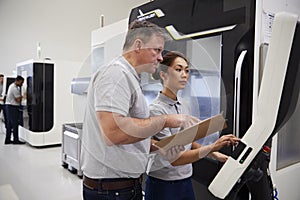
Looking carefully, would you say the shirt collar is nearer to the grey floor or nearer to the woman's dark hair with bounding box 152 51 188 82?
the woman's dark hair with bounding box 152 51 188 82

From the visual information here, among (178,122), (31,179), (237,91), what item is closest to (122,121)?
(178,122)

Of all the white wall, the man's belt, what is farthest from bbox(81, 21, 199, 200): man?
the white wall

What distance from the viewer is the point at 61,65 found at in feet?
15.0

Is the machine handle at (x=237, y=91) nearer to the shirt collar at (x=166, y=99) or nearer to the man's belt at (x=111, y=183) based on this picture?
the shirt collar at (x=166, y=99)

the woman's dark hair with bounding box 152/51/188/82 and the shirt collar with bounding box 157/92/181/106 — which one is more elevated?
the woman's dark hair with bounding box 152/51/188/82

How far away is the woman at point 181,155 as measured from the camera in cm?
116

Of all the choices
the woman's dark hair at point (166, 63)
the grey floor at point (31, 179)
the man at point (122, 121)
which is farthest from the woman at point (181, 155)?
the grey floor at point (31, 179)

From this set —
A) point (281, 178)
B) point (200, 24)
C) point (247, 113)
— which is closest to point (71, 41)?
point (200, 24)

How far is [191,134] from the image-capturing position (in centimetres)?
102

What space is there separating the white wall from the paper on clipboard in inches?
60.9

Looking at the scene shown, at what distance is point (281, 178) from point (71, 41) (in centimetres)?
225

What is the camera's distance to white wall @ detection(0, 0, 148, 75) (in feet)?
6.73

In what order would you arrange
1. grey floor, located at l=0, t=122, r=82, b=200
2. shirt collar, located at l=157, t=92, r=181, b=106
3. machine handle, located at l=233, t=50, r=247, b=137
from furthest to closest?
grey floor, located at l=0, t=122, r=82, b=200 < machine handle, located at l=233, t=50, r=247, b=137 < shirt collar, located at l=157, t=92, r=181, b=106

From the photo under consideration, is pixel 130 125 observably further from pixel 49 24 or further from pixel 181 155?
pixel 49 24
